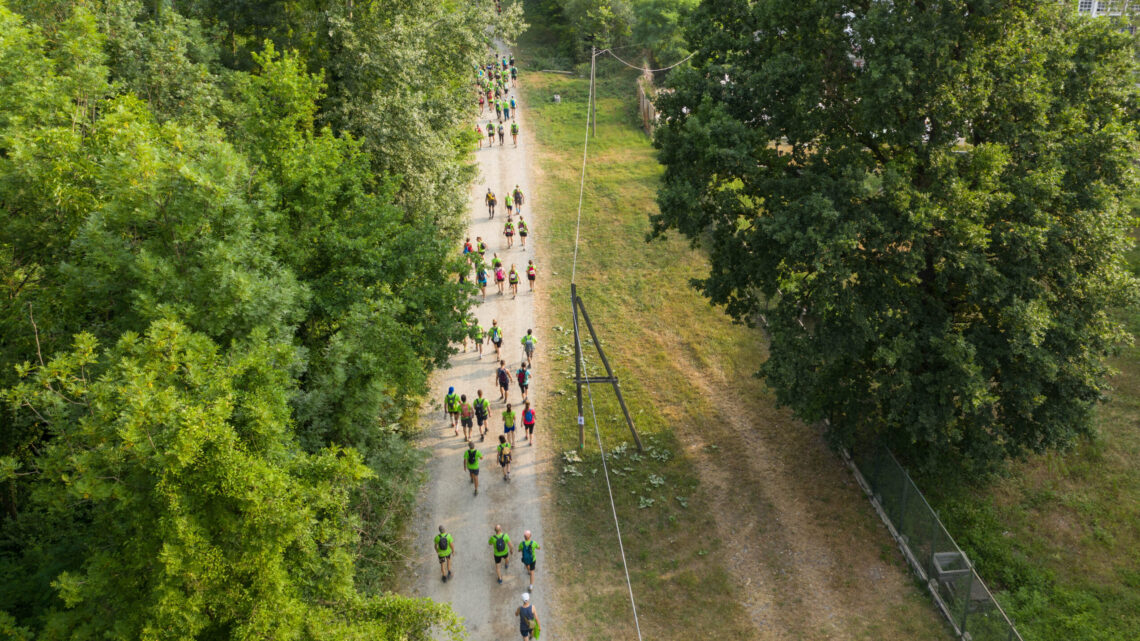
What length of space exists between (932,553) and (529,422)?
37.7 feet

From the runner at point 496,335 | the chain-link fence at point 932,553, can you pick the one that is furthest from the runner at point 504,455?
the chain-link fence at point 932,553

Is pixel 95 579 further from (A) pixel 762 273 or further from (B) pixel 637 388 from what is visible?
(B) pixel 637 388

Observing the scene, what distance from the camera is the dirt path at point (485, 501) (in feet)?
63.7

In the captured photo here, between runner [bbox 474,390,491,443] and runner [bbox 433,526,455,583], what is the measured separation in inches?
196

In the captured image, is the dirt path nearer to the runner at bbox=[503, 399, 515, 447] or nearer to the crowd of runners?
the crowd of runners

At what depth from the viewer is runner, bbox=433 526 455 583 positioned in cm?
1942

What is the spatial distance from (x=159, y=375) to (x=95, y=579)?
3280 mm

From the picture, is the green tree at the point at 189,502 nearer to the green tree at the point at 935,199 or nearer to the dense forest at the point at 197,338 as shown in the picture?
the dense forest at the point at 197,338

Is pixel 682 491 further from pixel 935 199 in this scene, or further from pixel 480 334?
pixel 935 199

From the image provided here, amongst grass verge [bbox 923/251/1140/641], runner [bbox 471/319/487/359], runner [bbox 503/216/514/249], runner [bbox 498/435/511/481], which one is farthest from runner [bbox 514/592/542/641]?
runner [bbox 503/216/514/249]

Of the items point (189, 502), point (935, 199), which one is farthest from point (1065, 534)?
point (189, 502)

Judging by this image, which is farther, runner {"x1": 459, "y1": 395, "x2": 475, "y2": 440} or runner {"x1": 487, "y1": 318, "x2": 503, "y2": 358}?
runner {"x1": 487, "y1": 318, "x2": 503, "y2": 358}

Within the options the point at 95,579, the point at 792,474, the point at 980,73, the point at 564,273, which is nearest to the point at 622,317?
the point at 564,273

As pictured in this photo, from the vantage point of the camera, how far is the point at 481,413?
24.3 meters
